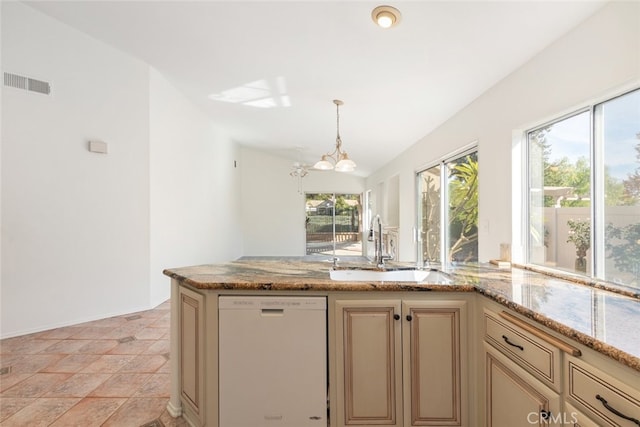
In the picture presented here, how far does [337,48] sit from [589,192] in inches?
84.0

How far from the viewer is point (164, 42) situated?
3.17m

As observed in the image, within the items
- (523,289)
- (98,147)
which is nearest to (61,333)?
(98,147)

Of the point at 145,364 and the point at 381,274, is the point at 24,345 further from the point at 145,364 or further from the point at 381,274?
the point at 381,274

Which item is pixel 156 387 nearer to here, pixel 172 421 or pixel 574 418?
pixel 172 421

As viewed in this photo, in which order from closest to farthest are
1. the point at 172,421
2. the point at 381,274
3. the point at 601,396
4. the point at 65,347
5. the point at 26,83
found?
the point at 601,396, the point at 172,421, the point at 381,274, the point at 65,347, the point at 26,83

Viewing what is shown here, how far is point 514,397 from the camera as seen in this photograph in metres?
1.22

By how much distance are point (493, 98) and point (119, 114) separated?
415 centimetres

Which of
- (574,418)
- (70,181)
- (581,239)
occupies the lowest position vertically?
(574,418)

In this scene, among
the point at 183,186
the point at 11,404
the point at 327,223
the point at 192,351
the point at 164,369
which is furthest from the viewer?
the point at 327,223

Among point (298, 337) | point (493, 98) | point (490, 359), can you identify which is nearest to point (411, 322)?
point (490, 359)

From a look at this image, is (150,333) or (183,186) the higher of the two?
(183,186)

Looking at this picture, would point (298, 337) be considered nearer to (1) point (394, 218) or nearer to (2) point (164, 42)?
(2) point (164, 42)

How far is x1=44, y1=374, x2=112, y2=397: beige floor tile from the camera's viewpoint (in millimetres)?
1984

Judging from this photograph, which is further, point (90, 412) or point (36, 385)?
point (36, 385)
